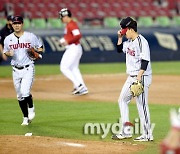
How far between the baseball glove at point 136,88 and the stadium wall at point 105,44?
1286 centimetres

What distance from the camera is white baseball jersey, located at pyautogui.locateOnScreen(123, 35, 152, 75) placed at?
358 inches

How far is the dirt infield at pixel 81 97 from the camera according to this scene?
8.63 metres

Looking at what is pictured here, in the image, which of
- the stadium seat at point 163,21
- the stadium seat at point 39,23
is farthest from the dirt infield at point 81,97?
the stadium seat at point 163,21

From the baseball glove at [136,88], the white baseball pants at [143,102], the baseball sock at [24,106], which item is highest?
the baseball glove at [136,88]

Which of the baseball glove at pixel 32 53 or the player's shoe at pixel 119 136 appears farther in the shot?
the baseball glove at pixel 32 53

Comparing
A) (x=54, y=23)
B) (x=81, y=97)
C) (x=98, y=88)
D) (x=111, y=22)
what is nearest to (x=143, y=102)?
(x=81, y=97)

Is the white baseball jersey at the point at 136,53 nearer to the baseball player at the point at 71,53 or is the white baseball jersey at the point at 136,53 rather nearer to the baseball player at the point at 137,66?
the baseball player at the point at 137,66

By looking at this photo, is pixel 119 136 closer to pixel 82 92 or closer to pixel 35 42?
pixel 35 42

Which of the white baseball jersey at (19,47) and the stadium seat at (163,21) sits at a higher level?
the white baseball jersey at (19,47)

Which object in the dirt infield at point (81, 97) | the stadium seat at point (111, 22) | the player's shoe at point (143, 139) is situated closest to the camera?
the dirt infield at point (81, 97)

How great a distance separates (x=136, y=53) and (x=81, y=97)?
5847 millimetres

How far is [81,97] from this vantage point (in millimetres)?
14898

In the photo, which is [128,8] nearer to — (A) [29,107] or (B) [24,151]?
(A) [29,107]

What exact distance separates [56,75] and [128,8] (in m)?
8.77
